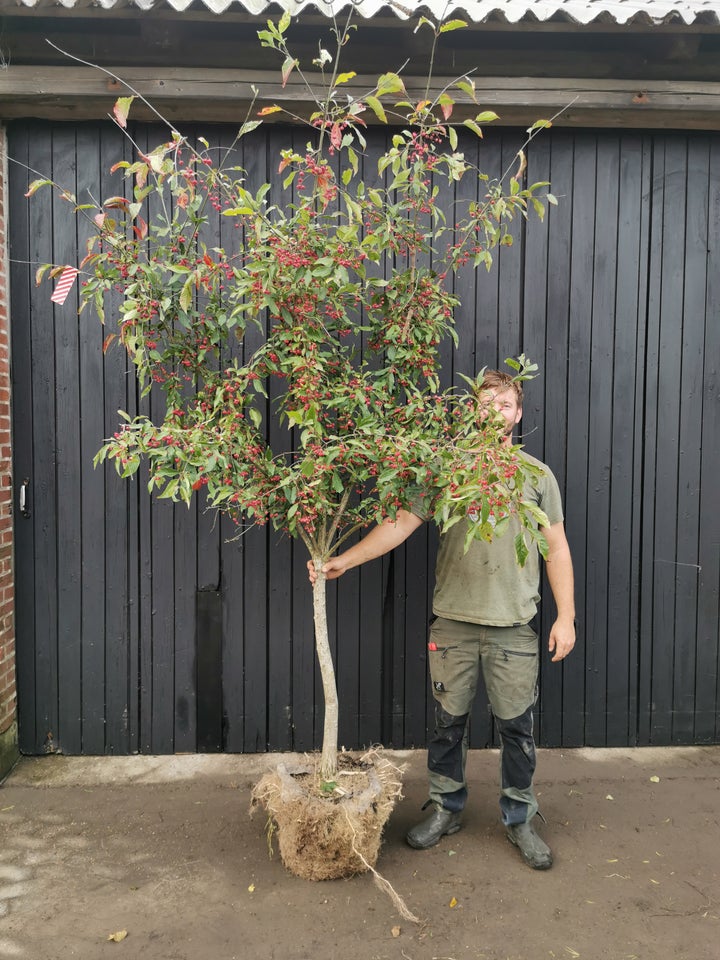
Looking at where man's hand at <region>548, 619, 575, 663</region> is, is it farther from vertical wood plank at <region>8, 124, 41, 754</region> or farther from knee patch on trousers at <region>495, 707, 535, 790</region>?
vertical wood plank at <region>8, 124, 41, 754</region>

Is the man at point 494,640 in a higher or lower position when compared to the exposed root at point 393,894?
higher

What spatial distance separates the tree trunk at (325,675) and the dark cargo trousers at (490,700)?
46 cm

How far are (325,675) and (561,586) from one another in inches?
43.0

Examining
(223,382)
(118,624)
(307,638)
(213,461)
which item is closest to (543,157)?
(223,382)

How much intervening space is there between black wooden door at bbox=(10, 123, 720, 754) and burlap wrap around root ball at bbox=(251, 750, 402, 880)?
3.51 ft

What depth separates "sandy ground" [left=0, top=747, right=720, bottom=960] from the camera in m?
2.39

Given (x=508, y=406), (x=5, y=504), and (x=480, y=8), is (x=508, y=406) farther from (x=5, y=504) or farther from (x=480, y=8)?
(x=5, y=504)

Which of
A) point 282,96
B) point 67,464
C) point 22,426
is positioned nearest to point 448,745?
point 67,464

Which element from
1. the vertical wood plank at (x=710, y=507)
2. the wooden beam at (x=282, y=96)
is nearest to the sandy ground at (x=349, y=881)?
the vertical wood plank at (x=710, y=507)

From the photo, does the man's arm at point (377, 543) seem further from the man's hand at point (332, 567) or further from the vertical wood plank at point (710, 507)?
the vertical wood plank at point (710, 507)

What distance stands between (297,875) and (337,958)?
17.7 inches

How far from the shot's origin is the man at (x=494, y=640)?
2.85 m

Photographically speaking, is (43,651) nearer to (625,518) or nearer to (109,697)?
(109,697)

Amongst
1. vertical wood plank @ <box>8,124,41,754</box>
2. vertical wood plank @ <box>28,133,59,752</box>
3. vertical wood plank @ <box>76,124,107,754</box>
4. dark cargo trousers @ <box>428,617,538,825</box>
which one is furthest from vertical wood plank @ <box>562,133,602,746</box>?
vertical wood plank @ <box>8,124,41,754</box>
